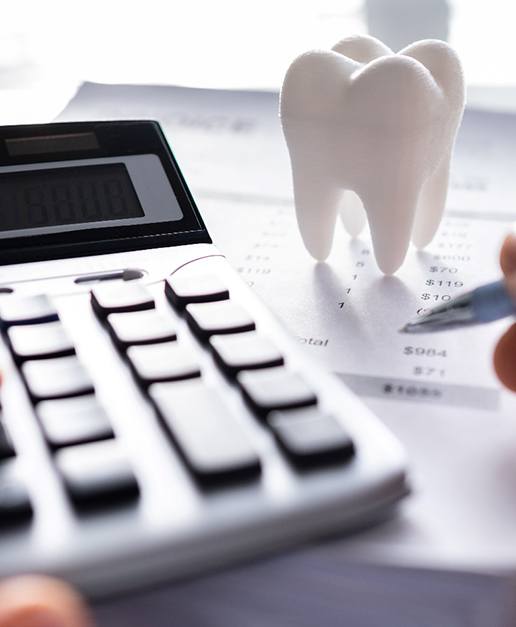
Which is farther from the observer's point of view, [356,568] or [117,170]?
[117,170]

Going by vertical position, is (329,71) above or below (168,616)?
above

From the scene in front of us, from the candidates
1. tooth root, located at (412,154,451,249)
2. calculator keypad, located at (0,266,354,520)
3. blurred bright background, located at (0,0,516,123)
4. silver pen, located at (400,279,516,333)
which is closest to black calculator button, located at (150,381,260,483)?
calculator keypad, located at (0,266,354,520)

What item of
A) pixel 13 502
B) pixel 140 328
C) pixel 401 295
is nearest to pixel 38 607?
pixel 13 502

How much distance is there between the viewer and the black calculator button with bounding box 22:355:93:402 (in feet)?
1.01

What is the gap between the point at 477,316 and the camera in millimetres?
338

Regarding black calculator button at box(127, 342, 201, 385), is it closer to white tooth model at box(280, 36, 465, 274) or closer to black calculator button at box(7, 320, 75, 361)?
black calculator button at box(7, 320, 75, 361)

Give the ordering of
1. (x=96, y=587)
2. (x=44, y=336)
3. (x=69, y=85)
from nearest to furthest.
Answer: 1. (x=96, y=587)
2. (x=44, y=336)
3. (x=69, y=85)

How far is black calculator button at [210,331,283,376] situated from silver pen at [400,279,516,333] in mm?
69

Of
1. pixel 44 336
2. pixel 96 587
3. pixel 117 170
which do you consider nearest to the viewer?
pixel 96 587

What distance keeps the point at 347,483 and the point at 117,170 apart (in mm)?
251

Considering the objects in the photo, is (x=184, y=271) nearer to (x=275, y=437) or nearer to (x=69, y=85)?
(x=275, y=437)

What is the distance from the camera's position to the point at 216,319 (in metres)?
0.36

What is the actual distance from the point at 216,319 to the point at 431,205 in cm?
16

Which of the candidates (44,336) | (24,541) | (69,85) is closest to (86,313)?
(44,336)
